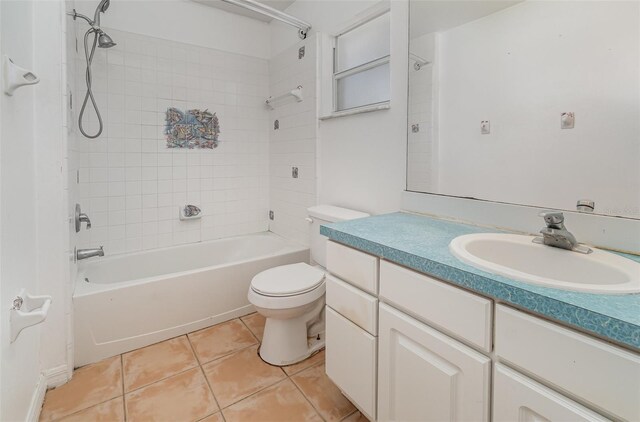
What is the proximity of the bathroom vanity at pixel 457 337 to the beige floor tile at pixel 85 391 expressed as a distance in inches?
44.5

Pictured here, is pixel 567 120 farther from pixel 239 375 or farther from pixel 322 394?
pixel 239 375

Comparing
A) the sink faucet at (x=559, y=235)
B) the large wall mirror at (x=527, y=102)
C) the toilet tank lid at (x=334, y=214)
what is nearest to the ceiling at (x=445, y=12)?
the large wall mirror at (x=527, y=102)

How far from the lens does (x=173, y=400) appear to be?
4.80 ft

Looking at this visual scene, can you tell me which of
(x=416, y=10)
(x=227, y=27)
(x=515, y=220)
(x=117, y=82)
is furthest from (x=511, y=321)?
(x=227, y=27)

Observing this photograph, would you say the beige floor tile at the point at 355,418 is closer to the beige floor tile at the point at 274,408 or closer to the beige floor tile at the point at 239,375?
the beige floor tile at the point at 274,408

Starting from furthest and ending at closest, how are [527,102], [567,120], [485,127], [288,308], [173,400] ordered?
[288,308]
[173,400]
[485,127]
[527,102]
[567,120]

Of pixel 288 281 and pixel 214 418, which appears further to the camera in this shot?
pixel 288 281

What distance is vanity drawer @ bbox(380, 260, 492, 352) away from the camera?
0.80 m

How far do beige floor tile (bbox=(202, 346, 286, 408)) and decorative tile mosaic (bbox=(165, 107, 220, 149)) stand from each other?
67.4 inches

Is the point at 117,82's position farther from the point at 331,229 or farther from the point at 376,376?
the point at 376,376

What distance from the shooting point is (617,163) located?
0.97 meters

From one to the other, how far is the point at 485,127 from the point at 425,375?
101 centimetres

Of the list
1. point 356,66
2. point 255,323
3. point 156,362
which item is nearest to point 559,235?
point 356,66

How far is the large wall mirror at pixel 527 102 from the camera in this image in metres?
0.97
